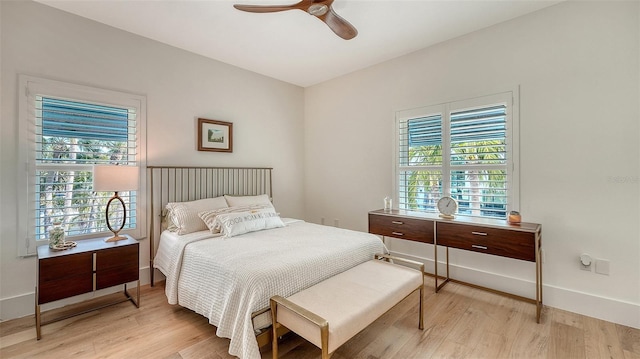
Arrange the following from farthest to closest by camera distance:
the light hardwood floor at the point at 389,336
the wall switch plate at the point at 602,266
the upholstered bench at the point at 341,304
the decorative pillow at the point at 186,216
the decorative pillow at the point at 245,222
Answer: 1. the decorative pillow at the point at 186,216
2. the decorative pillow at the point at 245,222
3. the wall switch plate at the point at 602,266
4. the light hardwood floor at the point at 389,336
5. the upholstered bench at the point at 341,304

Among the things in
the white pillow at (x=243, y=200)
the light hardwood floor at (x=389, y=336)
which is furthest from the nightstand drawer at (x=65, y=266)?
the white pillow at (x=243, y=200)

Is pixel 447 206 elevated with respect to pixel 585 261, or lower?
elevated

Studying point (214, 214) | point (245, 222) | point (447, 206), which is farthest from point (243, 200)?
point (447, 206)

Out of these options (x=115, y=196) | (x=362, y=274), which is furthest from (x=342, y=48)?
(x=115, y=196)

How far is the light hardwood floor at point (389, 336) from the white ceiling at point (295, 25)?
9.02ft

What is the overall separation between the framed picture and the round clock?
276 centimetres

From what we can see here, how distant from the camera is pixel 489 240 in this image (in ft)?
8.15

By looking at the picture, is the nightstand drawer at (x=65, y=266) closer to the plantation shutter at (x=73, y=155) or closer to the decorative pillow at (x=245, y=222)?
the plantation shutter at (x=73, y=155)

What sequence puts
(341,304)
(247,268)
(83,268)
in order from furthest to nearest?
(83,268) → (247,268) → (341,304)

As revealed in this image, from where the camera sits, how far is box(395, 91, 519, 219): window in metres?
2.75

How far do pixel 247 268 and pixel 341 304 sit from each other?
669 mm

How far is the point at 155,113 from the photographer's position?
3.07 metres

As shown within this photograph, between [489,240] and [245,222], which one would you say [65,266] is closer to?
[245,222]

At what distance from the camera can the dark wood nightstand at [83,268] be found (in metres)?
2.05
